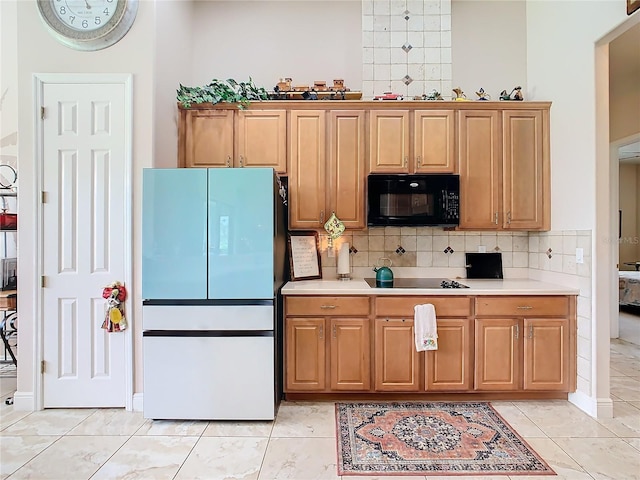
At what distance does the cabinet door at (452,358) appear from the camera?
9.04 ft

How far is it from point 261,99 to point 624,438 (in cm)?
359

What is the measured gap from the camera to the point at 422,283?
10.3ft

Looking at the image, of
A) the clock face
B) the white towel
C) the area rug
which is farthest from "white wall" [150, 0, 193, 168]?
the area rug

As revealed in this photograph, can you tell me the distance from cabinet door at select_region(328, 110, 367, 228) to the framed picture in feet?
1.40

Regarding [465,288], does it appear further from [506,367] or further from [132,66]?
[132,66]

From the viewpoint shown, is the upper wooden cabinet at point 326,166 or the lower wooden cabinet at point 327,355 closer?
the lower wooden cabinet at point 327,355

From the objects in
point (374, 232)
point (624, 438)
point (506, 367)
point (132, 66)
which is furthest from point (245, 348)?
point (624, 438)

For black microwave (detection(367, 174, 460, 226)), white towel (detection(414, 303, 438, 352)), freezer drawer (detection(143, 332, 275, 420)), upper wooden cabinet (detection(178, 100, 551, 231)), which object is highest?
upper wooden cabinet (detection(178, 100, 551, 231))

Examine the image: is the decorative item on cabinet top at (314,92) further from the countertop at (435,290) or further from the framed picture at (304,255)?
the countertop at (435,290)

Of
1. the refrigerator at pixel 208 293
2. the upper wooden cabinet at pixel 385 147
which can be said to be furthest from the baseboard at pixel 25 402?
the upper wooden cabinet at pixel 385 147

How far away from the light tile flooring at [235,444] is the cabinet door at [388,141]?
200 centimetres

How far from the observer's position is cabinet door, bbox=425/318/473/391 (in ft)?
9.04

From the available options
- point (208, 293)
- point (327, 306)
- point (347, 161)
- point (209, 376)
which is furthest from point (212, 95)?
point (209, 376)

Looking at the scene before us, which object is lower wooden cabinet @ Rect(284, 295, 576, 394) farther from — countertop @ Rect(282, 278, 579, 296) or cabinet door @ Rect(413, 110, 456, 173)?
cabinet door @ Rect(413, 110, 456, 173)
